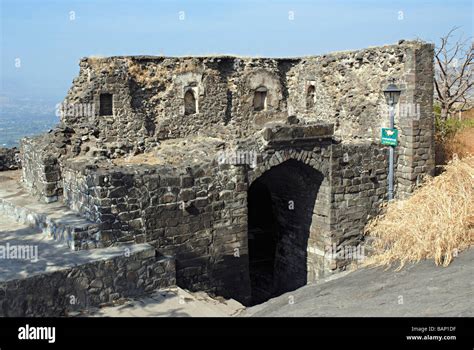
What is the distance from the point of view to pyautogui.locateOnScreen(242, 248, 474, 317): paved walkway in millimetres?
6453

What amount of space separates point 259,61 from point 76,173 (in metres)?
9.89

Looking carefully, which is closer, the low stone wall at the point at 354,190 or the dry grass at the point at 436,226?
the dry grass at the point at 436,226

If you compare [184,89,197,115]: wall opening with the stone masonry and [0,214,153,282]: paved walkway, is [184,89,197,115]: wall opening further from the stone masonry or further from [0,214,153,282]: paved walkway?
[0,214,153,282]: paved walkway

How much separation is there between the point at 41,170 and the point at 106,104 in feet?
18.6

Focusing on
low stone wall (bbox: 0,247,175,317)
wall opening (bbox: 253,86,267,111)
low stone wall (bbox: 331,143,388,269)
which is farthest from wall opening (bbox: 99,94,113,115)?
low stone wall (bbox: 0,247,175,317)

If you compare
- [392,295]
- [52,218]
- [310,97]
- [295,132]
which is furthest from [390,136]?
[52,218]

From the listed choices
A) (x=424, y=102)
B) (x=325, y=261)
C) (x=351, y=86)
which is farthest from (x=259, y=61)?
(x=325, y=261)

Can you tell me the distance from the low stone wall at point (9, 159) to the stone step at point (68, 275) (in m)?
6.87

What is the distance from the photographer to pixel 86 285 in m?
7.92

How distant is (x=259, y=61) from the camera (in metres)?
17.9

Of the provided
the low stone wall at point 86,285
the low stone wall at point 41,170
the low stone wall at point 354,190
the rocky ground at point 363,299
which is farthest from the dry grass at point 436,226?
the low stone wall at point 41,170

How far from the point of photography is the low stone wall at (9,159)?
50.7 ft

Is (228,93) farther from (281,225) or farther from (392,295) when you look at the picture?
(392,295)

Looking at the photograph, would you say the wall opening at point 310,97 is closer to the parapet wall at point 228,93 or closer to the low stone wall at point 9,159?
the parapet wall at point 228,93
